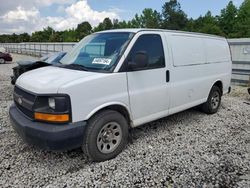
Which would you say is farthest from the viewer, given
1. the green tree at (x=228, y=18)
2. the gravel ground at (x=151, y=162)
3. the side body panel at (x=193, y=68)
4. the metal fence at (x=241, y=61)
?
the green tree at (x=228, y=18)

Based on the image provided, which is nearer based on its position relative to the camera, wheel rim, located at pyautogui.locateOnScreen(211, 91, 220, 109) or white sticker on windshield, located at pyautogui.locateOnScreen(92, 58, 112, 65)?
white sticker on windshield, located at pyautogui.locateOnScreen(92, 58, 112, 65)

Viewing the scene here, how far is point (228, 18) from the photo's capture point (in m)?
58.2

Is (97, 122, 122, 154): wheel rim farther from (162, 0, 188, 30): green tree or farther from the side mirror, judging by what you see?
Answer: (162, 0, 188, 30): green tree

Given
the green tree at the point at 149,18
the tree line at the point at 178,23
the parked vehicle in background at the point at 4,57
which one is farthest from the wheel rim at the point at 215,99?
the green tree at the point at 149,18

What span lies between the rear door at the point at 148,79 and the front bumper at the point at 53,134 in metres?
1.06

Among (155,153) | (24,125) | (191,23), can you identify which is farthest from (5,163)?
(191,23)

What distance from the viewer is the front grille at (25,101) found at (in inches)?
135

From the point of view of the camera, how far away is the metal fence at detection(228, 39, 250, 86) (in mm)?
9883

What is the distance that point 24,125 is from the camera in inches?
135

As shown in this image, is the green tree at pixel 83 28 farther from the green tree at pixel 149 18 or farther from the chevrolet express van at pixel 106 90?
the chevrolet express van at pixel 106 90

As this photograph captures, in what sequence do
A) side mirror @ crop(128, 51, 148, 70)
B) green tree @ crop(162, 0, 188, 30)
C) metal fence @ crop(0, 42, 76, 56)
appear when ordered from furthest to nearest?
green tree @ crop(162, 0, 188, 30), metal fence @ crop(0, 42, 76, 56), side mirror @ crop(128, 51, 148, 70)

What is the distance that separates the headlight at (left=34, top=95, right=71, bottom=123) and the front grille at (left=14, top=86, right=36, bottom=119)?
0.13m

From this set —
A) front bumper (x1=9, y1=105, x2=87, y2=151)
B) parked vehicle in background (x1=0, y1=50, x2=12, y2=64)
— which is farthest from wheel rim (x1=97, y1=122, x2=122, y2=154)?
parked vehicle in background (x1=0, y1=50, x2=12, y2=64)

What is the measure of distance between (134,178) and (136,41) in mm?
2151
